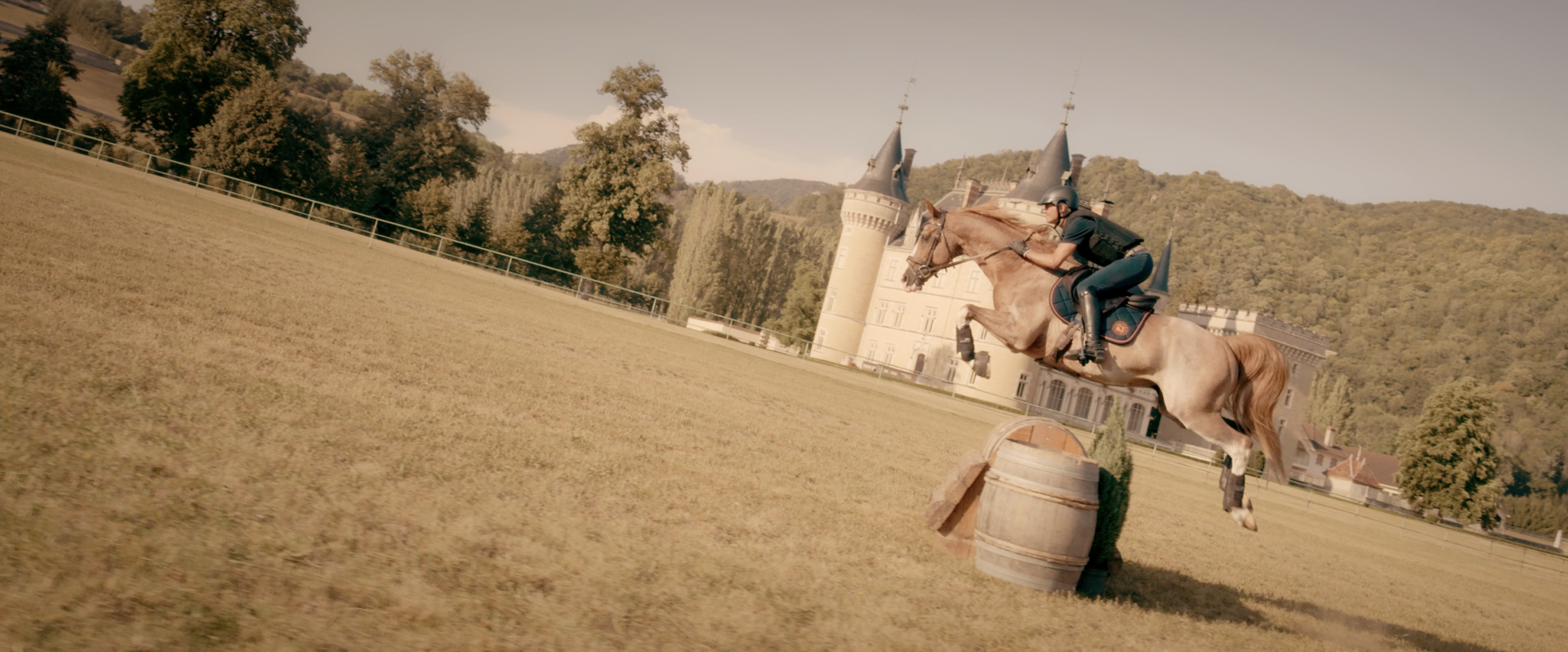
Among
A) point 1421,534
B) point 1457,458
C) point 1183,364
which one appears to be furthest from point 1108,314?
point 1457,458

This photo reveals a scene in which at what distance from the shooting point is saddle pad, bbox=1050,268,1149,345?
705 centimetres

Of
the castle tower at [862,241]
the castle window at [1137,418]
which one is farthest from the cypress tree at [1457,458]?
the castle tower at [862,241]

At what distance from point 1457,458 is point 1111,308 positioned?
61.7 m

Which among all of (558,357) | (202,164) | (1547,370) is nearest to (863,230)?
(202,164)

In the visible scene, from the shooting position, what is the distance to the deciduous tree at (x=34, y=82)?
167 feet

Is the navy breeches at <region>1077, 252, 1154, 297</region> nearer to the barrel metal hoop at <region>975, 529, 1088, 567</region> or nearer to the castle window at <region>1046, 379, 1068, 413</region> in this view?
the barrel metal hoop at <region>975, 529, 1088, 567</region>

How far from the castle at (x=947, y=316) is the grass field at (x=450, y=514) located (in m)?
44.2

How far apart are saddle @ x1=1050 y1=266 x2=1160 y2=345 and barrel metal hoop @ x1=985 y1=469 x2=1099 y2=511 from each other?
62.2 inches

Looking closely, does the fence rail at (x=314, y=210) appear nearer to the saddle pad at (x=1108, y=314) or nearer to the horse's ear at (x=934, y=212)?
the horse's ear at (x=934, y=212)

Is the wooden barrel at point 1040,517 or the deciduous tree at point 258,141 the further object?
the deciduous tree at point 258,141

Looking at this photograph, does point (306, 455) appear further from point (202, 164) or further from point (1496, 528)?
point (1496, 528)

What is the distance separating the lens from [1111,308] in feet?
23.4

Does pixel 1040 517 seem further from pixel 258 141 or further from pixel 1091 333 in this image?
pixel 258 141

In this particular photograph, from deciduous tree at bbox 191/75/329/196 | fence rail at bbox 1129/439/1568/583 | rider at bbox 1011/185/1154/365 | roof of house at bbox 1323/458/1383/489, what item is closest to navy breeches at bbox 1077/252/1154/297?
rider at bbox 1011/185/1154/365
